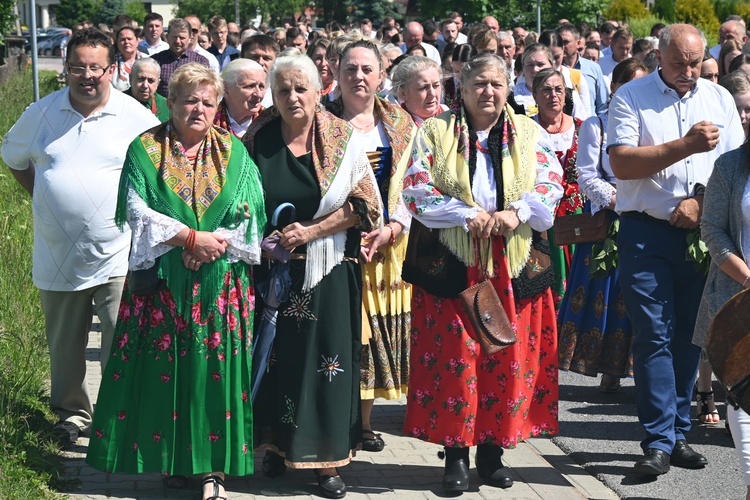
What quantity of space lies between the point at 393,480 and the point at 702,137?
2306 millimetres

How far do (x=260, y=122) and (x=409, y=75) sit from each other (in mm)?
1730

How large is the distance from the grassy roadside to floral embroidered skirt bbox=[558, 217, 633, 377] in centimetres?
333

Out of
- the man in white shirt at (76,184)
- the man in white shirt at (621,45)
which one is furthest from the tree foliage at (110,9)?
the man in white shirt at (76,184)

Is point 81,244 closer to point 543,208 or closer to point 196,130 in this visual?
point 196,130

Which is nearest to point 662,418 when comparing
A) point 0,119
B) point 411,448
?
point 411,448

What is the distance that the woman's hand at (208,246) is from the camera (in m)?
5.51

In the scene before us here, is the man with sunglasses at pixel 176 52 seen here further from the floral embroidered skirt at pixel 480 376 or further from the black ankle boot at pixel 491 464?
the black ankle boot at pixel 491 464

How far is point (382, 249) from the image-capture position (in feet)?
22.1

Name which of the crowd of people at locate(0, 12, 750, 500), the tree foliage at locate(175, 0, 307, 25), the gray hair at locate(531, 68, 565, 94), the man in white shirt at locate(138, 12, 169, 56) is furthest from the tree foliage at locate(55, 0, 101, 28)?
the crowd of people at locate(0, 12, 750, 500)

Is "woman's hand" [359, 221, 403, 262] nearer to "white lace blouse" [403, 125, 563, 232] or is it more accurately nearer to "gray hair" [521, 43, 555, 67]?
"white lace blouse" [403, 125, 563, 232]

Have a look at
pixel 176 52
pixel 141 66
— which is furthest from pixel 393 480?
pixel 176 52

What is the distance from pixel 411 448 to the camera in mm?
6715

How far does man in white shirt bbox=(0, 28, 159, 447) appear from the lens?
6.32 metres

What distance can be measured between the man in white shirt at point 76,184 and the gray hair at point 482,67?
Result: 5.74ft
